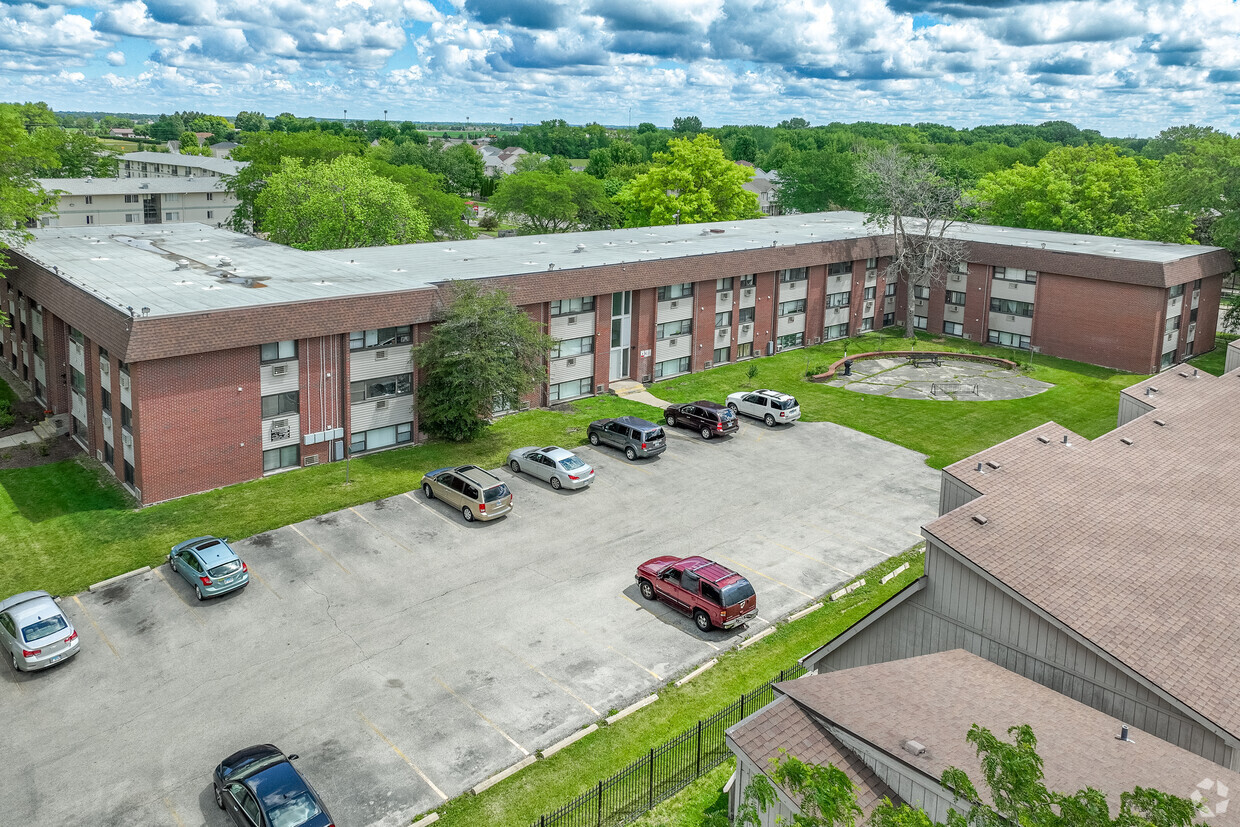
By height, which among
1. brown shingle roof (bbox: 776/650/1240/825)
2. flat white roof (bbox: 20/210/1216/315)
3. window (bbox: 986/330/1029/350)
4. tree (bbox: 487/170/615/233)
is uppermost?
tree (bbox: 487/170/615/233)

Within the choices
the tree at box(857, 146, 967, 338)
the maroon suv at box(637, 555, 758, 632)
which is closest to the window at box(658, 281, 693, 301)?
the tree at box(857, 146, 967, 338)

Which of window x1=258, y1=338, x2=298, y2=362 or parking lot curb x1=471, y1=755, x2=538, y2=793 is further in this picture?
window x1=258, y1=338, x2=298, y2=362

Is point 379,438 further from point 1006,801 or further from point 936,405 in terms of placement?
point 1006,801

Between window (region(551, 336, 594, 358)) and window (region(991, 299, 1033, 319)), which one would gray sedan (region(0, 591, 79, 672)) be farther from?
window (region(991, 299, 1033, 319))

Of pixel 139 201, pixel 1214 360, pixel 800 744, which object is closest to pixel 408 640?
pixel 800 744

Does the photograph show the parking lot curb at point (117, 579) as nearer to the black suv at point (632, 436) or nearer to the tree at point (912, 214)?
the black suv at point (632, 436)

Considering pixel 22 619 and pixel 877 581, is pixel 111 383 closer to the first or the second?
pixel 22 619

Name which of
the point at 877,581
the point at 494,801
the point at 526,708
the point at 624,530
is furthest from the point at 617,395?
the point at 494,801
